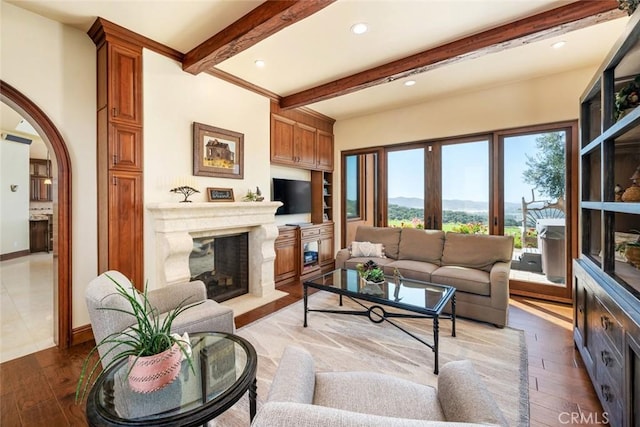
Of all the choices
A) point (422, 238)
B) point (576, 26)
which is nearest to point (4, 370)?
point (422, 238)

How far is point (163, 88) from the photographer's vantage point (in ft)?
9.80

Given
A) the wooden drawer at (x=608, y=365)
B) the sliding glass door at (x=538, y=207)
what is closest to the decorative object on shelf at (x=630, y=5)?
the wooden drawer at (x=608, y=365)

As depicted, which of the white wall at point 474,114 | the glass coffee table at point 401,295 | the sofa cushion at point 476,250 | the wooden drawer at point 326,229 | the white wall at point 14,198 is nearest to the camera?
the glass coffee table at point 401,295

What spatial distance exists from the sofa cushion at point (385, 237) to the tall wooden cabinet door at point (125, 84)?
3.28m

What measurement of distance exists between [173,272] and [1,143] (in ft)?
22.3

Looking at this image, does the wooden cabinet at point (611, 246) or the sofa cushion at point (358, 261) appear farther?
A: the sofa cushion at point (358, 261)

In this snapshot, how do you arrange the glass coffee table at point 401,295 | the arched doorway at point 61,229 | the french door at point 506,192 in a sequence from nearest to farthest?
the glass coffee table at point 401,295 < the arched doorway at point 61,229 < the french door at point 506,192

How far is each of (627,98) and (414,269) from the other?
2372mm

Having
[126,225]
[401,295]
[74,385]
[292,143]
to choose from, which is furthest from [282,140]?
[74,385]

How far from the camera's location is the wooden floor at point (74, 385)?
1.74m

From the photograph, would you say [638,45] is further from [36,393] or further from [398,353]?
[36,393]

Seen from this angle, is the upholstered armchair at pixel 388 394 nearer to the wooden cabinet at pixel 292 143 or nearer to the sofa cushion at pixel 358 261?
the sofa cushion at pixel 358 261

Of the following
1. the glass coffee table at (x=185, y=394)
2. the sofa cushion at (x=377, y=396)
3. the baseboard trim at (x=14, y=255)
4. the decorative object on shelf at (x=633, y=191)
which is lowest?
the baseboard trim at (x=14, y=255)

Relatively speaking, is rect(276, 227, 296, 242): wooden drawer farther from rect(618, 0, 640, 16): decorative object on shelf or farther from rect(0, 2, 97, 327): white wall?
rect(618, 0, 640, 16): decorative object on shelf
